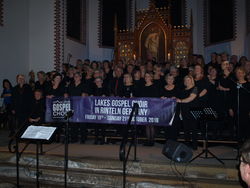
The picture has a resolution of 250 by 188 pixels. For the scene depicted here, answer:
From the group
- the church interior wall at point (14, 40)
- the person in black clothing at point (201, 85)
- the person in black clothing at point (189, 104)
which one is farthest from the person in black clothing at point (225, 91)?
the church interior wall at point (14, 40)

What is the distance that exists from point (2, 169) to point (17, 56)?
837cm

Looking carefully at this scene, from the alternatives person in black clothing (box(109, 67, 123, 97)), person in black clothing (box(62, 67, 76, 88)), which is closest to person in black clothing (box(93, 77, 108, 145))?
person in black clothing (box(109, 67, 123, 97))

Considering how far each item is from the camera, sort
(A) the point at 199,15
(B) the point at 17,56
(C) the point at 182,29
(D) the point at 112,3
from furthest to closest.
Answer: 1. (D) the point at 112,3
2. (A) the point at 199,15
3. (C) the point at 182,29
4. (B) the point at 17,56

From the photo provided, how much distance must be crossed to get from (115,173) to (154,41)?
35.8 feet

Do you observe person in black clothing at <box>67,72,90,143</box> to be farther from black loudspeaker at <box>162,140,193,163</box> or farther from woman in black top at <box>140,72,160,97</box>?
black loudspeaker at <box>162,140,193,163</box>

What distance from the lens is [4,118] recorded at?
11.3 m

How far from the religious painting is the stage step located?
10193 millimetres

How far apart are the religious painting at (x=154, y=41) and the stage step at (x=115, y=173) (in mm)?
10193

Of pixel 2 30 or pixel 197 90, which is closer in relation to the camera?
pixel 197 90

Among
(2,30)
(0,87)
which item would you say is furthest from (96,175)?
(2,30)

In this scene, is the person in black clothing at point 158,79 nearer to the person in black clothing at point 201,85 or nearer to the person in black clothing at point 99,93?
the person in black clothing at point 201,85

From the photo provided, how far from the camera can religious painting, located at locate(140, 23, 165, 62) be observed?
1571 cm

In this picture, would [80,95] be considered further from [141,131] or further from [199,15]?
[199,15]

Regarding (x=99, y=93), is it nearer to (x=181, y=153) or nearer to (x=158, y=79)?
(x=158, y=79)
